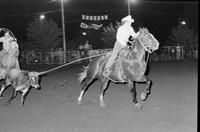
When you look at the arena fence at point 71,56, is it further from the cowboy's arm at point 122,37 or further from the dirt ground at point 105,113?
the cowboy's arm at point 122,37

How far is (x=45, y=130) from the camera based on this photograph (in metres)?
8.52

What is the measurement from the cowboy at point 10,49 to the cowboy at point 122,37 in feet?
13.8

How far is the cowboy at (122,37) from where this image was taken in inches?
431

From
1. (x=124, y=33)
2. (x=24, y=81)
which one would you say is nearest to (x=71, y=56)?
(x=24, y=81)

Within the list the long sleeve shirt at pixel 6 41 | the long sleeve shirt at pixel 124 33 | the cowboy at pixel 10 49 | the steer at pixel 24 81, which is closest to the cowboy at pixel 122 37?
the long sleeve shirt at pixel 124 33

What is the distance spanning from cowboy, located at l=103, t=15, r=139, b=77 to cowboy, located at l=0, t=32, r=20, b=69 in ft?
13.8

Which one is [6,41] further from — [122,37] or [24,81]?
[122,37]

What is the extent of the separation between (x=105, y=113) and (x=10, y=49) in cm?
546

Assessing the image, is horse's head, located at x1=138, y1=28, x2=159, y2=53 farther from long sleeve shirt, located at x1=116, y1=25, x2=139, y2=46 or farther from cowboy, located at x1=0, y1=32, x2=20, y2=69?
cowboy, located at x1=0, y1=32, x2=20, y2=69

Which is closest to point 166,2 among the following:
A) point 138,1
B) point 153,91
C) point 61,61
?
point 138,1

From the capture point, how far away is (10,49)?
44.7 ft

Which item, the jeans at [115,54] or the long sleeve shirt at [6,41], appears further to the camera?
the long sleeve shirt at [6,41]

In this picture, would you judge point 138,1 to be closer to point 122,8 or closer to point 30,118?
point 122,8

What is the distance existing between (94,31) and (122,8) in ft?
40.1
